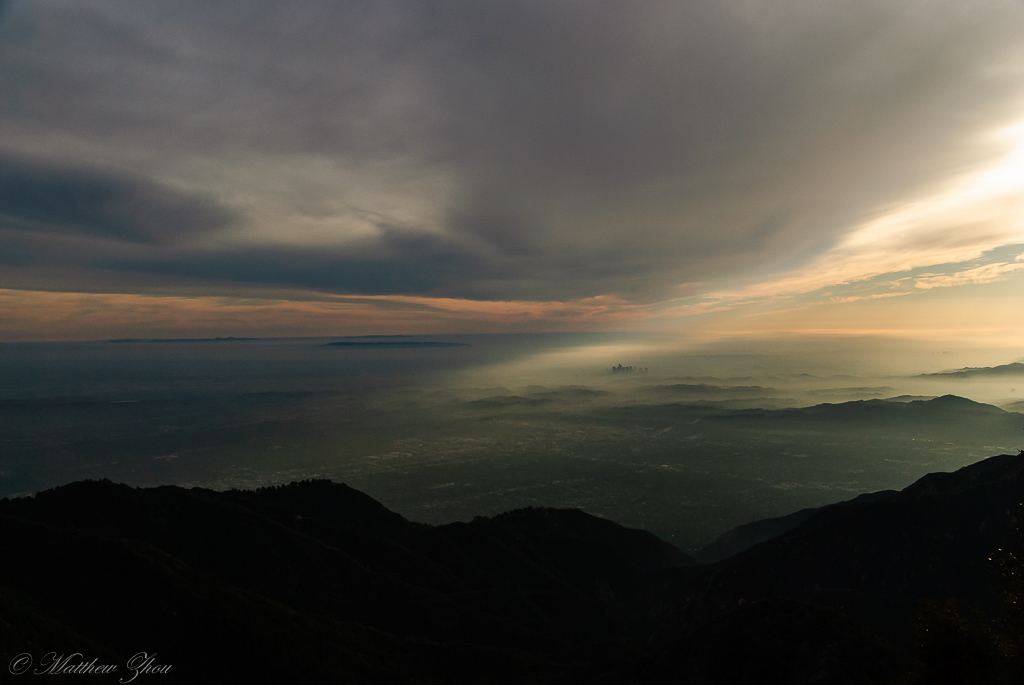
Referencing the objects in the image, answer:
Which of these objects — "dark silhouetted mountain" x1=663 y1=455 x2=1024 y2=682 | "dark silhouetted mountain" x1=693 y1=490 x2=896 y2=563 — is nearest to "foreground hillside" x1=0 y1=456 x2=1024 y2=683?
"dark silhouetted mountain" x1=663 y1=455 x2=1024 y2=682

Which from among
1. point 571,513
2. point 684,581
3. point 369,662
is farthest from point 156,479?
point 684,581

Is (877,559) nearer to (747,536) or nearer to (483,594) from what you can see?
(747,536)

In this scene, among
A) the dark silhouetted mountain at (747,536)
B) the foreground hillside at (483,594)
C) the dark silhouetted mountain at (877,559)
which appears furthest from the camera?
the dark silhouetted mountain at (747,536)

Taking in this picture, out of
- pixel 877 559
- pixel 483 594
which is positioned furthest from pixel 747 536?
pixel 483 594

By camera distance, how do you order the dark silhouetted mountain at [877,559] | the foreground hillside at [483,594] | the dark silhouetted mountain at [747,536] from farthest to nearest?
1. the dark silhouetted mountain at [747,536]
2. the dark silhouetted mountain at [877,559]
3. the foreground hillside at [483,594]

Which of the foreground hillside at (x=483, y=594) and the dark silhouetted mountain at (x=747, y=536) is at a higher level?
the foreground hillside at (x=483, y=594)

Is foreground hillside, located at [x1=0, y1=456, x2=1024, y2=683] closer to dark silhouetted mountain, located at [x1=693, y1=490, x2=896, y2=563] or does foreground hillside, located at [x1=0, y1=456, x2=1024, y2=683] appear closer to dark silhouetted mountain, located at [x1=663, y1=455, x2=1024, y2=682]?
dark silhouetted mountain, located at [x1=663, y1=455, x2=1024, y2=682]

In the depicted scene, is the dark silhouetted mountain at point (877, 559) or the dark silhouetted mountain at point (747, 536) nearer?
the dark silhouetted mountain at point (877, 559)

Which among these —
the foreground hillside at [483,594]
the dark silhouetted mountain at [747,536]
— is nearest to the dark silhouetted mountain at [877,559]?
the foreground hillside at [483,594]

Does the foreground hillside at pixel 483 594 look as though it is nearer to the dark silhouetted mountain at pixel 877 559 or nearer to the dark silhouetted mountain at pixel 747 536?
the dark silhouetted mountain at pixel 877 559
